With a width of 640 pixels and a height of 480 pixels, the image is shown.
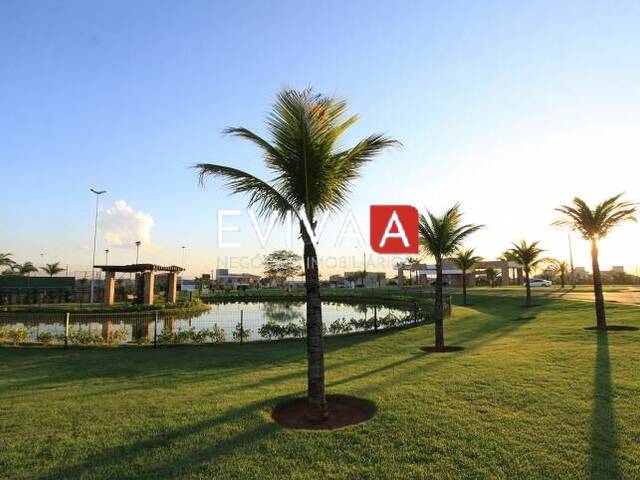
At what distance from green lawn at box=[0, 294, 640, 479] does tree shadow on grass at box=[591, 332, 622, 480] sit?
0.02 meters

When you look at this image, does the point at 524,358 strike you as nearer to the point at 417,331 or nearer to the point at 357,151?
the point at 357,151

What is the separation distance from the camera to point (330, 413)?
6344mm

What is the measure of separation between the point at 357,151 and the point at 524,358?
6.53 m

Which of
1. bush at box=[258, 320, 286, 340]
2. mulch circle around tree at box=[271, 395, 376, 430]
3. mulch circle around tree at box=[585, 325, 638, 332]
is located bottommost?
bush at box=[258, 320, 286, 340]

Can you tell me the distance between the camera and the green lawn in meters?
4.46

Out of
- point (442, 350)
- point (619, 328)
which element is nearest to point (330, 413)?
point (442, 350)

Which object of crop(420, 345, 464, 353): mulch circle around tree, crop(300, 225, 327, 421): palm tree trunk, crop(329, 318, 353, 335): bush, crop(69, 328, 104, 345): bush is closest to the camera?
crop(300, 225, 327, 421): palm tree trunk

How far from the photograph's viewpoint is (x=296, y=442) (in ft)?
16.8

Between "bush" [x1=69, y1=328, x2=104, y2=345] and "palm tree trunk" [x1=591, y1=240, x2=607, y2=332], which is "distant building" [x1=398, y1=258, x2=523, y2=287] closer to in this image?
"palm tree trunk" [x1=591, y1=240, x2=607, y2=332]

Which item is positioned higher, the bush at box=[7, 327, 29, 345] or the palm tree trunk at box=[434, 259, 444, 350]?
the palm tree trunk at box=[434, 259, 444, 350]

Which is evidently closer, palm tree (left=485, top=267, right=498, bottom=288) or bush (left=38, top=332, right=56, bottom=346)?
bush (left=38, top=332, right=56, bottom=346)

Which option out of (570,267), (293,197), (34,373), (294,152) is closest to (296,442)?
(293,197)

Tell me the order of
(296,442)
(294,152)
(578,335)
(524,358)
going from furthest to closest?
(578,335), (524,358), (294,152), (296,442)

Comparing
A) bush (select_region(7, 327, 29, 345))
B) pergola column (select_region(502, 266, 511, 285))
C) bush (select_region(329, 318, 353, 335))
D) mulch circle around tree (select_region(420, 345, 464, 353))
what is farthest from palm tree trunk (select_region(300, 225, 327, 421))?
pergola column (select_region(502, 266, 511, 285))
